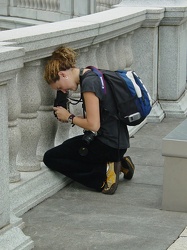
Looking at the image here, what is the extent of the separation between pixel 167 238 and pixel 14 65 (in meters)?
1.47

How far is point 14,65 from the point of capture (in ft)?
19.1

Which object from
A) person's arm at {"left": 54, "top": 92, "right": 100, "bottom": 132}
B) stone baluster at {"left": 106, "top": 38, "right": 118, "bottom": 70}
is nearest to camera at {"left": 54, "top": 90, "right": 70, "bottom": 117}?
person's arm at {"left": 54, "top": 92, "right": 100, "bottom": 132}

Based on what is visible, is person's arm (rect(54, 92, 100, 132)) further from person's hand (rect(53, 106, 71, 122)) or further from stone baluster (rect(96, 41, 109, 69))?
stone baluster (rect(96, 41, 109, 69))

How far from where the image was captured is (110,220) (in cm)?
669

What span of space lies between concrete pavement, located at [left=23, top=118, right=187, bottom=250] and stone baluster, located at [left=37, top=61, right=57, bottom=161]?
0.35 m

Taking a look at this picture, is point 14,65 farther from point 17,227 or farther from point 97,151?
point 97,151

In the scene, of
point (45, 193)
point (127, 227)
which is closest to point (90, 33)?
point (45, 193)

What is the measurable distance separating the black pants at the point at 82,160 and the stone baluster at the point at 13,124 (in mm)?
542

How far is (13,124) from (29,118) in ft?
1.30

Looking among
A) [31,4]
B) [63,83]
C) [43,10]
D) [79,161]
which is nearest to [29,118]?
[63,83]

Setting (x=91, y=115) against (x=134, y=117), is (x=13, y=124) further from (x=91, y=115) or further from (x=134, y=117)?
(x=134, y=117)

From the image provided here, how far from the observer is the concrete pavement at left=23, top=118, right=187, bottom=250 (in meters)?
6.20

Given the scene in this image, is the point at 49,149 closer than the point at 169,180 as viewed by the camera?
No

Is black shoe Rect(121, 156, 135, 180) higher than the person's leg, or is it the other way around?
the person's leg
